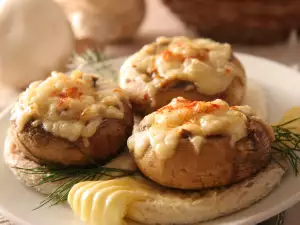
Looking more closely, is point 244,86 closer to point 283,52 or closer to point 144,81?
point 144,81

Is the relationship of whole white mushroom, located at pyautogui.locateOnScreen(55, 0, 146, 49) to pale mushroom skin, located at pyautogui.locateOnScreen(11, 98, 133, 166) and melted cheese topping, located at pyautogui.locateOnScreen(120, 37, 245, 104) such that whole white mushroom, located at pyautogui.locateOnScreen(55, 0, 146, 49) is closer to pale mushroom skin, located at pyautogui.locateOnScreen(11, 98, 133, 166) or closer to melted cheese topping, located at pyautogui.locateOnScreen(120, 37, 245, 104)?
melted cheese topping, located at pyautogui.locateOnScreen(120, 37, 245, 104)

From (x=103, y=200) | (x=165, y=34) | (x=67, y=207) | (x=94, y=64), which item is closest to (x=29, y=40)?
(x=94, y=64)

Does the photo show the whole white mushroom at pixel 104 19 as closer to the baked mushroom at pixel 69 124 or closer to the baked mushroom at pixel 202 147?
the baked mushroom at pixel 69 124

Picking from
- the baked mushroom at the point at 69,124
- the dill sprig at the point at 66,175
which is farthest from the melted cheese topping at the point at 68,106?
the dill sprig at the point at 66,175

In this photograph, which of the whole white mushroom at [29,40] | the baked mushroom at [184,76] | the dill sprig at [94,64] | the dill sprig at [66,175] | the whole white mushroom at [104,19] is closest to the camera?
the dill sprig at [66,175]

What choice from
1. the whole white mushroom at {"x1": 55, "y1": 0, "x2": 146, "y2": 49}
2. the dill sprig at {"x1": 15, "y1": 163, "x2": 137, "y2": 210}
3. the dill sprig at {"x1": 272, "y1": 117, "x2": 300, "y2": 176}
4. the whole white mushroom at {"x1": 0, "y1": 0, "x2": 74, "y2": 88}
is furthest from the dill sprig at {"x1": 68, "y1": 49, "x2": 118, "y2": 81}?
the dill sprig at {"x1": 272, "y1": 117, "x2": 300, "y2": 176}

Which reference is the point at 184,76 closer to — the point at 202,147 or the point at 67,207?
the point at 202,147
